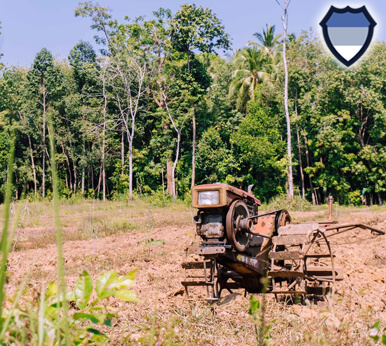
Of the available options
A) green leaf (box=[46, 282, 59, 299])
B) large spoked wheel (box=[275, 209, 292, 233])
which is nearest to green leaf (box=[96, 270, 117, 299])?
green leaf (box=[46, 282, 59, 299])

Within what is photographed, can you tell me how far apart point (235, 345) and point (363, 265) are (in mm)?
6104

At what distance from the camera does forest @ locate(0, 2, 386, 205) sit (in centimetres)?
3678

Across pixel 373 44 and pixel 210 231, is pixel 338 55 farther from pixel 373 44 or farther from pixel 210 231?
pixel 373 44

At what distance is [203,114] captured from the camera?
134ft

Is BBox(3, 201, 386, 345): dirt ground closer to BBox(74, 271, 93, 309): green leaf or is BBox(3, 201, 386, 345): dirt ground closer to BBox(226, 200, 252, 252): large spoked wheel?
BBox(74, 271, 93, 309): green leaf

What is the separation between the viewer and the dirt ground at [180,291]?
3.06 m

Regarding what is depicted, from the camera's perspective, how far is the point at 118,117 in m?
41.9

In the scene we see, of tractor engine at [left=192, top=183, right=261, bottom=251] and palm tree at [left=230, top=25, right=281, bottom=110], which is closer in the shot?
tractor engine at [left=192, top=183, right=261, bottom=251]

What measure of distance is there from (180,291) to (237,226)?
1.79m

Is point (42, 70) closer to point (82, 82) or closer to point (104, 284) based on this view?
point (82, 82)

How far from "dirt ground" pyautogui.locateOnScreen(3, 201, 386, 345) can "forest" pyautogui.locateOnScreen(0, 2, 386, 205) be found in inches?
717

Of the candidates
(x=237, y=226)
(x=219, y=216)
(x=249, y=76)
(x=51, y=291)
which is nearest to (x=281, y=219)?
(x=237, y=226)

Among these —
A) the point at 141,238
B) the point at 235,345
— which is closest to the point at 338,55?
the point at 141,238

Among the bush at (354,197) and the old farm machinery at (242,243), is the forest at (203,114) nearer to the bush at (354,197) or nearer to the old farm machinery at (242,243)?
the bush at (354,197)
